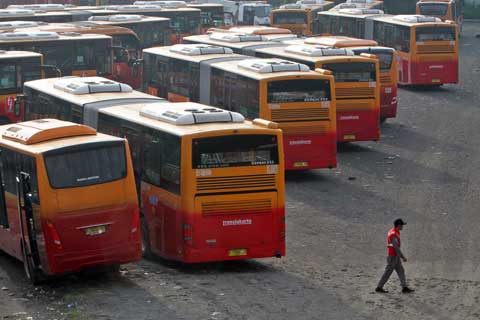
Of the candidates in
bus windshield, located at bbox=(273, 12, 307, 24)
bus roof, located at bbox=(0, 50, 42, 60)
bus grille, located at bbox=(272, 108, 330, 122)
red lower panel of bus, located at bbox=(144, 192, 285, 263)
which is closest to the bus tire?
red lower panel of bus, located at bbox=(144, 192, 285, 263)

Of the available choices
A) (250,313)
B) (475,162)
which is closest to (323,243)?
(250,313)

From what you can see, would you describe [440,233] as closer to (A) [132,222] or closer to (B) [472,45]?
(A) [132,222]

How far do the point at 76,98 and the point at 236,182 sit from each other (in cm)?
658

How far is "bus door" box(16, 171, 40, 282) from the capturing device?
19.5 metres

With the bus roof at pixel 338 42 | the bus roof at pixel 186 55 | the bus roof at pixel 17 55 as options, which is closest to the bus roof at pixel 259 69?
the bus roof at pixel 186 55

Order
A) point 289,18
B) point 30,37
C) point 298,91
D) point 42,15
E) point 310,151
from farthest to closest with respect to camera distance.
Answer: point 289,18 → point 42,15 → point 30,37 → point 310,151 → point 298,91

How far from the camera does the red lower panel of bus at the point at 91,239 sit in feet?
63.0

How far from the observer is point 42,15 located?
5303 centimetres

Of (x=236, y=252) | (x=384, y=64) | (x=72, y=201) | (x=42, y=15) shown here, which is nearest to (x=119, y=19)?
(x=42, y=15)

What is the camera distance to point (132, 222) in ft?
65.1

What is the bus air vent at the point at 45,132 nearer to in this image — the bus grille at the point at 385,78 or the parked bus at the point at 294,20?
the bus grille at the point at 385,78

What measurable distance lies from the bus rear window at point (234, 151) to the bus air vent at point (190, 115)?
2.66 ft

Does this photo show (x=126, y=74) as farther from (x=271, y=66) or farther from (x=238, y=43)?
(x=271, y=66)

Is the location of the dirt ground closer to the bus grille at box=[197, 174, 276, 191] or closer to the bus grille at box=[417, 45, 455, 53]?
the bus grille at box=[197, 174, 276, 191]
